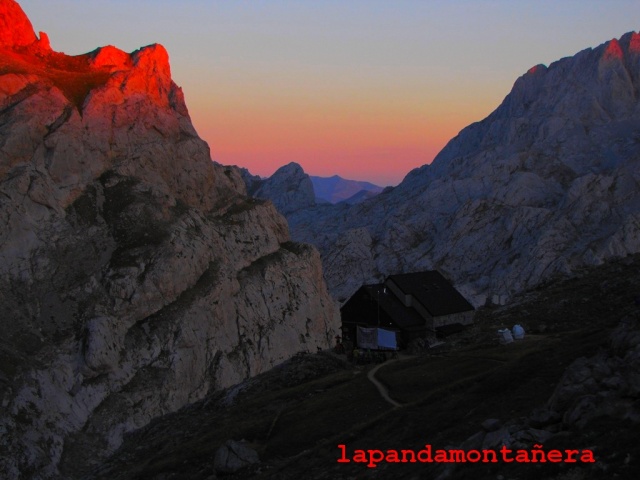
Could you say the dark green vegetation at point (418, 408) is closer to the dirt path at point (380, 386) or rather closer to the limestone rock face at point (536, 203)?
the dirt path at point (380, 386)

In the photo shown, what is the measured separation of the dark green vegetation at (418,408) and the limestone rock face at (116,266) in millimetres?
30839

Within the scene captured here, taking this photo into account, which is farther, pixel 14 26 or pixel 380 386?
pixel 14 26

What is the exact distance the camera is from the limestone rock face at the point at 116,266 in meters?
75.4

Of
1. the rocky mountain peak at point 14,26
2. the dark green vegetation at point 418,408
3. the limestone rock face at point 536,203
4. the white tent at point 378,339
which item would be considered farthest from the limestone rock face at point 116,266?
the limestone rock face at point 536,203

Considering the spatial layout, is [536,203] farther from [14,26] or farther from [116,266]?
[14,26]

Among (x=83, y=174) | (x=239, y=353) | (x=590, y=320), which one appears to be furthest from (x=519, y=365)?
(x=83, y=174)

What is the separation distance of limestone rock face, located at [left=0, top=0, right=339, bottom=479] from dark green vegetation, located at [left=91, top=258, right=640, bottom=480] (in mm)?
30839

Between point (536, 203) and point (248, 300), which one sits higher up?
point (536, 203)

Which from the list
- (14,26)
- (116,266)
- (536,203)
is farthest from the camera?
(536,203)

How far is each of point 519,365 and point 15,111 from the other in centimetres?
8458

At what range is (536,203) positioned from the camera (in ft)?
566

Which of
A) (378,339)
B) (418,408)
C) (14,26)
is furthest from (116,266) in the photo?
(418,408)

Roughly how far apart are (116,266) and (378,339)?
4319 centimetres

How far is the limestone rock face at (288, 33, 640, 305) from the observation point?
151m
